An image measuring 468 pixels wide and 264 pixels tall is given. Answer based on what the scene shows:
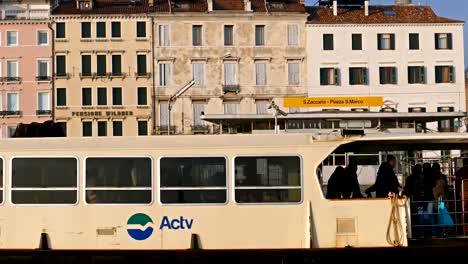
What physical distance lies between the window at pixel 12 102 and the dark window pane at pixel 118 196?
44459 millimetres

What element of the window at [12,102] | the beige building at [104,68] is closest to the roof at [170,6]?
the beige building at [104,68]

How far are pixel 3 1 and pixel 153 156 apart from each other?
47438mm

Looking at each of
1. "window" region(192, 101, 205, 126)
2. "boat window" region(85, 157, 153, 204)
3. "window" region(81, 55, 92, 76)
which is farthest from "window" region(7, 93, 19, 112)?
"boat window" region(85, 157, 153, 204)

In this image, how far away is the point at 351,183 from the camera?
39.6 feet

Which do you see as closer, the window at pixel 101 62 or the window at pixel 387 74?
the window at pixel 387 74

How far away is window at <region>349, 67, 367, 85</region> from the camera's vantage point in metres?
53.7

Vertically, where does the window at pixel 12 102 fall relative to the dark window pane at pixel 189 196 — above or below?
above

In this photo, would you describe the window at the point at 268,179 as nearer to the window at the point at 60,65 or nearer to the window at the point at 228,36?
the window at the point at 228,36

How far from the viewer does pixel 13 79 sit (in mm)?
54344

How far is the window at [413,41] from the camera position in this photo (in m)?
54.1

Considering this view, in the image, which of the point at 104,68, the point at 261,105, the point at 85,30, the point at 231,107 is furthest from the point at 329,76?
the point at 85,30

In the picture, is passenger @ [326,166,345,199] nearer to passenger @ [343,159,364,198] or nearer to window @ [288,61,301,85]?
passenger @ [343,159,364,198]

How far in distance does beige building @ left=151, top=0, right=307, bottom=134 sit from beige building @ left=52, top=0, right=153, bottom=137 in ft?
3.59

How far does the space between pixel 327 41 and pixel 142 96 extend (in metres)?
13.7
